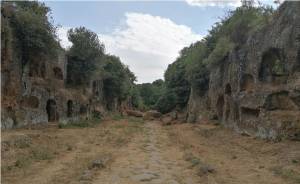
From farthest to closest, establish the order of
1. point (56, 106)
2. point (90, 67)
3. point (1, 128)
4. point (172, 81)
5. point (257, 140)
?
1. point (172, 81)
2. point (90, 67)
3. point (56, 106)
4. point (1, 128)
5. point (257, 140)

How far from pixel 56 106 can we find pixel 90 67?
7138 mm

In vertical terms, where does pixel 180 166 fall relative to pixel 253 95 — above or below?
below

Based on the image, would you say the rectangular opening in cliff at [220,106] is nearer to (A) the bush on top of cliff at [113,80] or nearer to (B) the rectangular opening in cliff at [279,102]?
(B) the rectangular opening in cliff at [279,102]

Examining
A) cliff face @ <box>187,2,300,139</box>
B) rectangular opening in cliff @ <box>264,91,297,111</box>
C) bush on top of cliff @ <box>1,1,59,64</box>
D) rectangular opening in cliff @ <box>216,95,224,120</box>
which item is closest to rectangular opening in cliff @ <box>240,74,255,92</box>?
cliff face @ <box>187,2,300,139</box>

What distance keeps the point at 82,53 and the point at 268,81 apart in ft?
59.8

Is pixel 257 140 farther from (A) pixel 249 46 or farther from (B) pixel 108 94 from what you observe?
(B) pixel 108 94

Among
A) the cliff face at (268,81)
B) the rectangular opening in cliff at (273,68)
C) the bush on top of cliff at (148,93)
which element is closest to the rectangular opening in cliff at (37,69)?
the cliff face at (268,81)

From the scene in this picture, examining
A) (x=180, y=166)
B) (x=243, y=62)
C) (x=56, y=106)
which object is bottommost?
(x=180, y=166)

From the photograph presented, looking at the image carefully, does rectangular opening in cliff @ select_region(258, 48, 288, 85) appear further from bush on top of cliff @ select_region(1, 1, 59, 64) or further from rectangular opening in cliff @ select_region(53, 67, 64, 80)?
rectangular opening in cliff @ select_region(53, 67, 64, 80)

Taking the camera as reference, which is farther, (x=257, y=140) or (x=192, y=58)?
(x=192, y=58)

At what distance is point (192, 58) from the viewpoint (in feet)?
118

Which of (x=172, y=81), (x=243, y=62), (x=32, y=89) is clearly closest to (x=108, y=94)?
(x=172, y=81)

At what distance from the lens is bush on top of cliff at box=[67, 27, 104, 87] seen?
33812mm

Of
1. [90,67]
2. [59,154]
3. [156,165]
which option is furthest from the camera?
[90,67]
